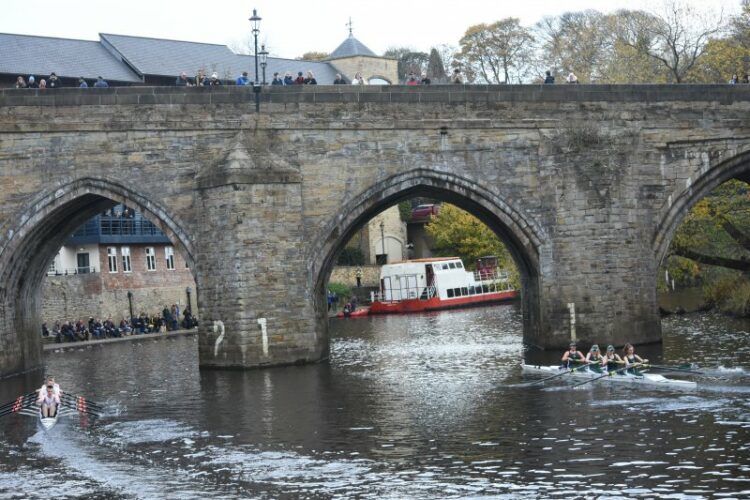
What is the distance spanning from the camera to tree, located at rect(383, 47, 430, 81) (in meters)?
105

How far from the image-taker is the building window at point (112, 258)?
191ft

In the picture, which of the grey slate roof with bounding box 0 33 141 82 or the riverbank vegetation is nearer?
the riverbank vegetation

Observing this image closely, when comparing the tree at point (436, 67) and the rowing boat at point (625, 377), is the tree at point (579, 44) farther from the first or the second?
the rowing boat at point (625, 377)

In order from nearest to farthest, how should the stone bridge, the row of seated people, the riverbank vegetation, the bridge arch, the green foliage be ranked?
the stone bridge → the bridge arch → the riverbank vegetation → the row of seated people → the green foliage

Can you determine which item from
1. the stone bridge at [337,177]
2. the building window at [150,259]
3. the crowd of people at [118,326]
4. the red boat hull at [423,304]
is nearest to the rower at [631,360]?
the stone bridge at [337,177]

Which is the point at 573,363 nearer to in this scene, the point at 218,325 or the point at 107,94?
the point at 218,325

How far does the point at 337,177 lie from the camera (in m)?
33.9

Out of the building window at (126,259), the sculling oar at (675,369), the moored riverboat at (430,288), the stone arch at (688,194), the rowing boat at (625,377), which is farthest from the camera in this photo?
the moored riverboat at (430,288)

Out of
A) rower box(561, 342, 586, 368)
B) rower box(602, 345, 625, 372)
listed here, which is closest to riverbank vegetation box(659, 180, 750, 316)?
rower box(561, 342, 586, 368)

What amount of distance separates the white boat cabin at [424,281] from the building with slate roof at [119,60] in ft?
42.2

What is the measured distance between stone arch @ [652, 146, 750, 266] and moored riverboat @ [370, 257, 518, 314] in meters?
32.2

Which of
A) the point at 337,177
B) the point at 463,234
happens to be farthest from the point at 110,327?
the point at 463,234

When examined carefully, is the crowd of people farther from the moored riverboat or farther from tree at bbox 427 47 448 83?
tree at bbox 427 47 448 83

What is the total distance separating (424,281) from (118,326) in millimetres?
19947
